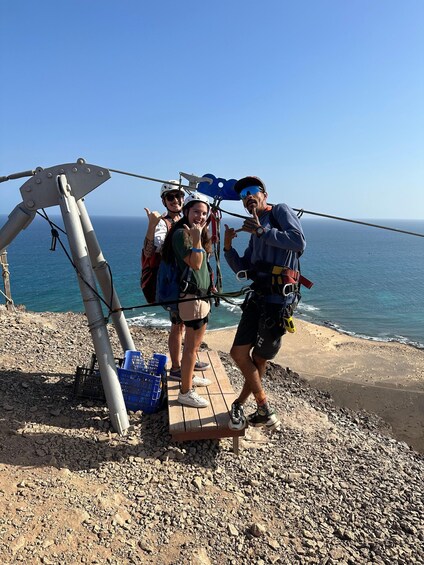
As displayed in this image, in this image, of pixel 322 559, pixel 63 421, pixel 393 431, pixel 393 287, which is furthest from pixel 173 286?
pixel 393 287

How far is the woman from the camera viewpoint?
4875mm

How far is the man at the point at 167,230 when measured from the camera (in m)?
5.74

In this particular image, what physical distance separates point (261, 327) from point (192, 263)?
1220mm

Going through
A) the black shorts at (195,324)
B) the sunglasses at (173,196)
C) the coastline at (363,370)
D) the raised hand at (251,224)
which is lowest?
the coastline at (363,370)

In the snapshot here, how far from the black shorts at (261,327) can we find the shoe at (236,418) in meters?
0.82

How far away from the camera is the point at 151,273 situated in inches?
236

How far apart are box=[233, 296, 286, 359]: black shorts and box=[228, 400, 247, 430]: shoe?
82 centimetres

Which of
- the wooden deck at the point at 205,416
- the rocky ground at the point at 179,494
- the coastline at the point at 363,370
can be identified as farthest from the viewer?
the coastline at the point at 363,370

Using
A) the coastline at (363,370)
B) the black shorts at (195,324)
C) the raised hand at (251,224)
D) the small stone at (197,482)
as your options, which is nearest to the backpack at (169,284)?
the black shorts at (195,324)

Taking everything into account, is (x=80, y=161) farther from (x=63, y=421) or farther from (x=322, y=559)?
(x=322, y=559)

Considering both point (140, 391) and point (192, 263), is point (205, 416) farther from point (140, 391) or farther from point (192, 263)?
point (192, 263)

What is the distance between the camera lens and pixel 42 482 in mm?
4441

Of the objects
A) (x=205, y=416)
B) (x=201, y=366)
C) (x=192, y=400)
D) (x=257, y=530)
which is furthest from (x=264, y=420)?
(x=201, y=366)

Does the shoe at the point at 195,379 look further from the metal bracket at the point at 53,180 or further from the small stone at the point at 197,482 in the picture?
the metal bracket at the point at 53,180
